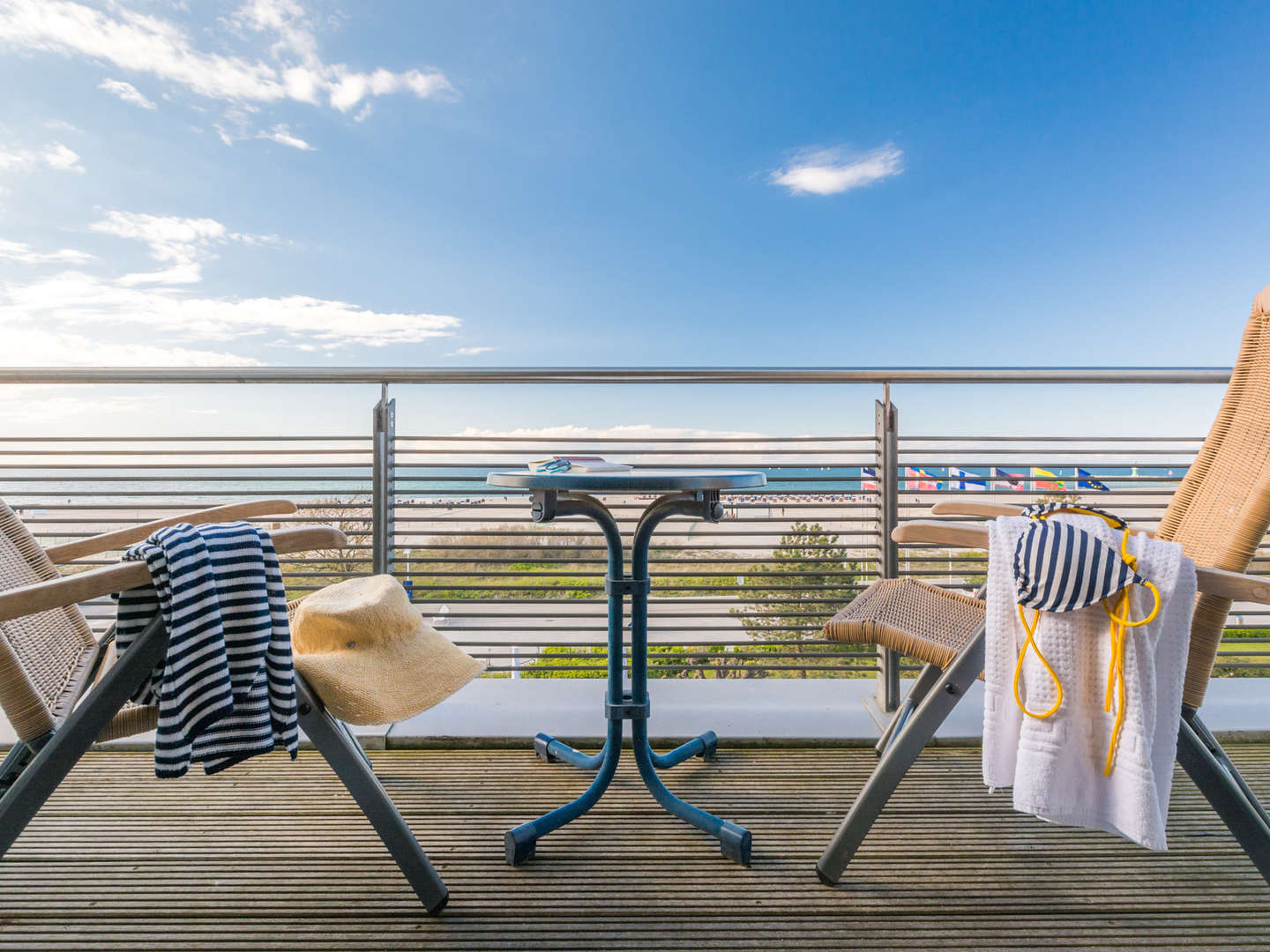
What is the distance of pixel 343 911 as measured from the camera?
134cm

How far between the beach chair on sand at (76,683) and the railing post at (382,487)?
2.49 ft

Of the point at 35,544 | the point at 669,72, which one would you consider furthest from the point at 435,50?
the point at 35,544

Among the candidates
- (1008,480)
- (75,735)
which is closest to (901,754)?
(75,735)

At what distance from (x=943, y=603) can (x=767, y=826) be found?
2.24 feet

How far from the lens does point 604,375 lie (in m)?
2.38

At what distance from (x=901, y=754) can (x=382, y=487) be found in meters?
1.80

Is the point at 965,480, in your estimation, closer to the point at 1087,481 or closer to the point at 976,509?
the point at 1087,481

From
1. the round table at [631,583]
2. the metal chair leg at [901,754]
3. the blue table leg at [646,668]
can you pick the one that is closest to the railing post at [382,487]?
the round table at [631,583]

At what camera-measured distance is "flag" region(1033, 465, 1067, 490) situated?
2.43 m

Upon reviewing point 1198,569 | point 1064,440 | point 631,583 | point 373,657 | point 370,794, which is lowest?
point 370,794

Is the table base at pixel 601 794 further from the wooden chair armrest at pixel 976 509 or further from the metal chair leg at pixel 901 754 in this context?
the wooden chair armrest at pixel 976 509

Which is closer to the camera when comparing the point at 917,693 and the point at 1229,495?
the point at 1229,495

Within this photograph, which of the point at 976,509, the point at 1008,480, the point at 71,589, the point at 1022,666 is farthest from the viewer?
the point at 1008,480

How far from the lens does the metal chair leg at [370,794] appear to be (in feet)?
3.91
